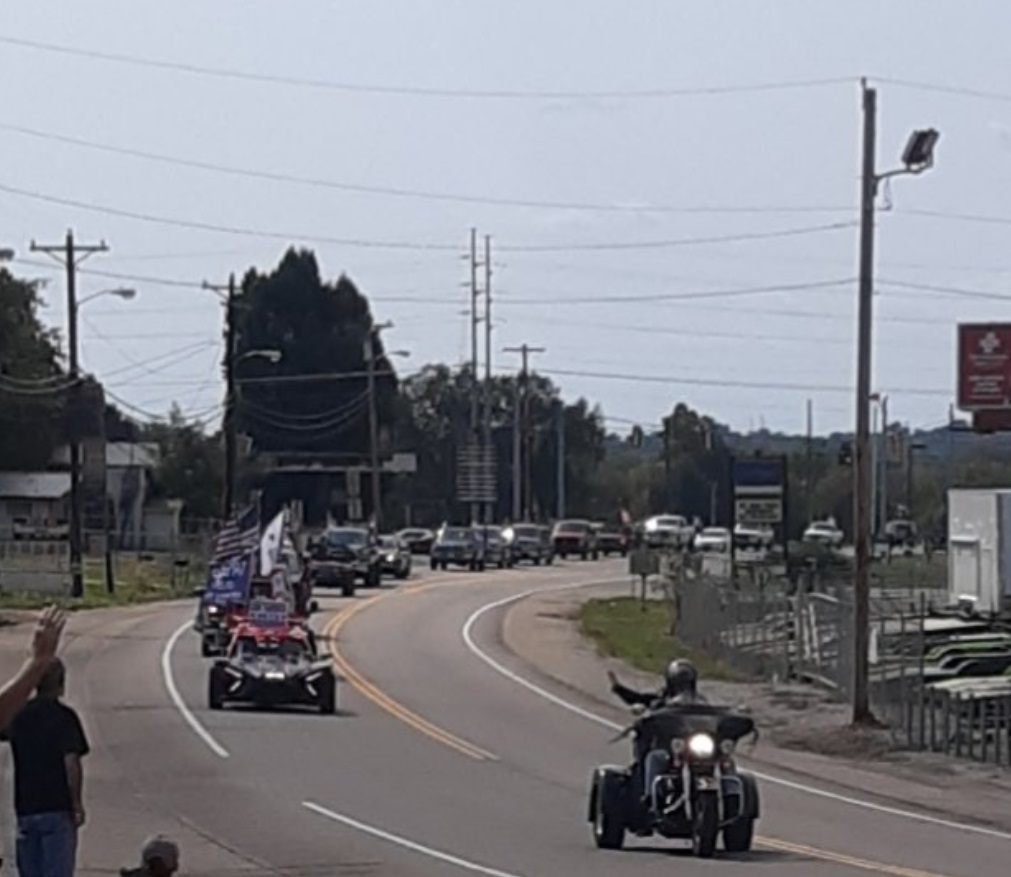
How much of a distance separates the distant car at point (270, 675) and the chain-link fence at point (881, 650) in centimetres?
804

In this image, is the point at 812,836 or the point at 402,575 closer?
the point at 812,836

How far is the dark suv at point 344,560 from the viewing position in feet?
264

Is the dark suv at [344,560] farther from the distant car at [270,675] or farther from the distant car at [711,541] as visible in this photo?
the distant car at [270,675]

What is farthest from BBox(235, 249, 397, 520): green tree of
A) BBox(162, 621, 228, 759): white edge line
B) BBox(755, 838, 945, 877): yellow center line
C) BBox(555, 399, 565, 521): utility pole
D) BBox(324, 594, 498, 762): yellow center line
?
BBox(755, 838, 945, 877): yellow center line

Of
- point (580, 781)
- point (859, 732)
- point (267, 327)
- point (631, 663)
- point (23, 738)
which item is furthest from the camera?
point (267, 327)

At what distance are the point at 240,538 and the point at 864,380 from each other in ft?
47.8

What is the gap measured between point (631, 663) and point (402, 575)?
132ft

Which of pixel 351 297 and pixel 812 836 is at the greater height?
pixel 351 297

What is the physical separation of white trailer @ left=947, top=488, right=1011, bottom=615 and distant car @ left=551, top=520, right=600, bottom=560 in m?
58.0

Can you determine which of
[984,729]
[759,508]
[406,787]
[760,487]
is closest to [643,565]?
[759,508]

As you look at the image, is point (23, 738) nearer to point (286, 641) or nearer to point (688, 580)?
point (286, 641)

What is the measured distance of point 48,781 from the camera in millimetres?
13797

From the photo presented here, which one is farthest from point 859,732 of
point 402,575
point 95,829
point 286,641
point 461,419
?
point 461,419

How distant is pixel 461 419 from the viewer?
176 metres
